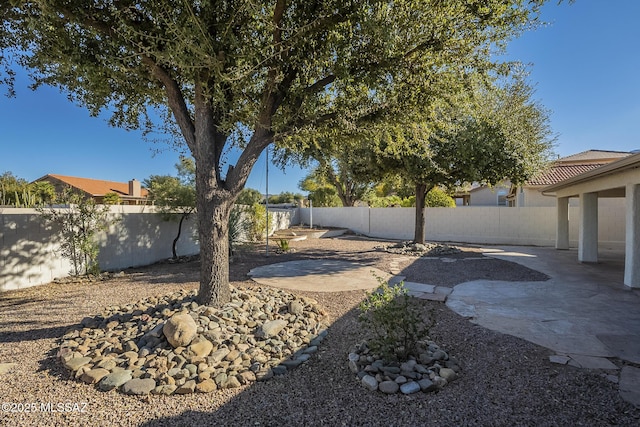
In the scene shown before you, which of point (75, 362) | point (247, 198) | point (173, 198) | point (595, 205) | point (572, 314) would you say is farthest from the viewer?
point (247, 198)

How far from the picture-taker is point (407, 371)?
291 centimetres

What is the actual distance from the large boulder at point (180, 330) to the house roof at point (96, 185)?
28.9m

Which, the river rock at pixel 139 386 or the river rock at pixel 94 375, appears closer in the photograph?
the river rock at pixel 139 386

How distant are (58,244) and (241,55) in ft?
19.4

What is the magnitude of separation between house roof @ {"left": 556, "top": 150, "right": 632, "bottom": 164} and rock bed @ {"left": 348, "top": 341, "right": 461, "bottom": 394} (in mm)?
17842

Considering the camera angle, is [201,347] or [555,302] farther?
[555,302]

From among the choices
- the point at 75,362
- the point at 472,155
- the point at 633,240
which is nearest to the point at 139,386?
the point at 75,362

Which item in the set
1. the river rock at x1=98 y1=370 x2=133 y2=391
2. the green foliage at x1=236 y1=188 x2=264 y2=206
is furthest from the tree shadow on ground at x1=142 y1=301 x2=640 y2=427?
the green foliage at x1=236 y1=188 x2=264 y2=206

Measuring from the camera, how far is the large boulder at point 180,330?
3.38m

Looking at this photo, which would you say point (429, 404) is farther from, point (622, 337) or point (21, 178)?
point (21, 178)

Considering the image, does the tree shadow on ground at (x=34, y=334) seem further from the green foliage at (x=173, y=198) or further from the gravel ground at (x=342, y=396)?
the green foliage at (x=173, y=198)

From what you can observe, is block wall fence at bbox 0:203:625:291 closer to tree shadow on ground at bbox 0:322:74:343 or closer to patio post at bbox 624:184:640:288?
tree shadow on ground at bbox 0:322:74:343

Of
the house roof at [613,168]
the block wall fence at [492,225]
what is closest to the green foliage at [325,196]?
the block wall fence at [492,225]

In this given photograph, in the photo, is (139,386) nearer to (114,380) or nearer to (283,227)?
(114,380)
